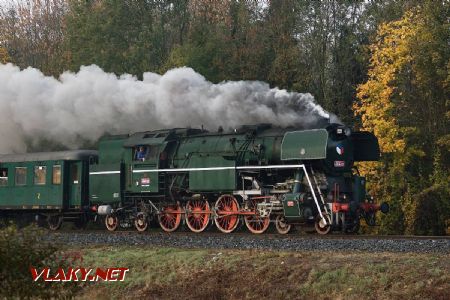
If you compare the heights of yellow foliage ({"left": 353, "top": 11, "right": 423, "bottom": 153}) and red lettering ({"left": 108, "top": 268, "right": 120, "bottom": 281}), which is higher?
yellow foliage ({"left": 353, "top": 11, "right": 423, "bottom": 153})

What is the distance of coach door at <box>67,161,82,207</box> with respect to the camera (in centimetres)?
2900

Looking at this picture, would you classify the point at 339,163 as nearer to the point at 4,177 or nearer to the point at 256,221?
the point at 256,221

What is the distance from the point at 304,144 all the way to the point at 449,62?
44.4 ft

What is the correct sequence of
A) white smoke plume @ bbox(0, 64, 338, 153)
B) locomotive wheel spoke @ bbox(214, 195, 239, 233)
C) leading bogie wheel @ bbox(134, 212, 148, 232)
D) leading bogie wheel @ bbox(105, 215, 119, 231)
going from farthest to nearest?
leading bogie wheel @ bbox(105, 215, 119, 231)
leading bogie wheel @ bbox(134, 212, 148, 232)
white smoke plume @ bbox(0, 64, 338, 153)
locomotive wheel spoke @ bbox(214, 195, 239, 233)

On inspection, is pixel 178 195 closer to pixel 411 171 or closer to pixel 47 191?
pixel 47 191

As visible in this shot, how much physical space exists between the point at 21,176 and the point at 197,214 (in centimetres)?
889

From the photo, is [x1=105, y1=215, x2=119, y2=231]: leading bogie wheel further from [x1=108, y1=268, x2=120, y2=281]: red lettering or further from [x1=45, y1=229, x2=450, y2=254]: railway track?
[x1=108, y1=268, x2=120, y2=281]: red lettering

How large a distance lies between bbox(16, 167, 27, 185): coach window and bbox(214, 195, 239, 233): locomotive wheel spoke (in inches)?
378

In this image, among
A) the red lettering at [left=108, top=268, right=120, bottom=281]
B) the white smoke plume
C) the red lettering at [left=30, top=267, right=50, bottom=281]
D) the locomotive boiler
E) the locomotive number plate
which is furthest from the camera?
the white smoke plume

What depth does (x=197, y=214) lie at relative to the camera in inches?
1003

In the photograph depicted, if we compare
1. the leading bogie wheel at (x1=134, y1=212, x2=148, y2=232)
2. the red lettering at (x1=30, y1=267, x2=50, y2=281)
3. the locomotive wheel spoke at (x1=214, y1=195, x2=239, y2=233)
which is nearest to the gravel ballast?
the locomotive wheel spoke at (x1=214, y1=195, x2=239, y2=233)

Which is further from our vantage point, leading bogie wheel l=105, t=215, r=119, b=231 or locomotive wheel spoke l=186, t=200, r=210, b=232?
leading bogie wheel l=105, t=215, r=119, b=231

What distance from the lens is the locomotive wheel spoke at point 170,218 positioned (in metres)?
26.2

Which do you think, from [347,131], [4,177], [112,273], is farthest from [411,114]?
[112,273]
